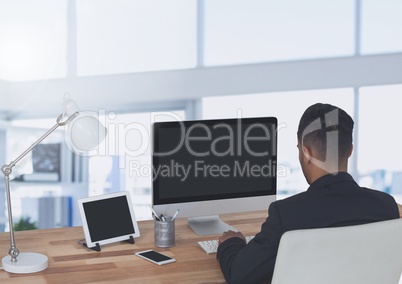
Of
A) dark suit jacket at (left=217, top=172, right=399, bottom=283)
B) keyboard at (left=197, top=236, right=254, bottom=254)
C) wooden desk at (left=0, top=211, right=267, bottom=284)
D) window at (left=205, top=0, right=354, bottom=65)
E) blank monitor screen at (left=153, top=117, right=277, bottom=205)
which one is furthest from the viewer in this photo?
window at (left=205, top=0, right=354, bottom=65)

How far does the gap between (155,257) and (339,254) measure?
76 centimetres

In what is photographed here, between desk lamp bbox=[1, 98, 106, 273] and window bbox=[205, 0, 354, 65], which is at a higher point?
window bbox=[205, 0, 354, 65]

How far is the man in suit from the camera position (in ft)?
5.73

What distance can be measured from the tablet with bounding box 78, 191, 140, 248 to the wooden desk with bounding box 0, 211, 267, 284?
0.13 ft

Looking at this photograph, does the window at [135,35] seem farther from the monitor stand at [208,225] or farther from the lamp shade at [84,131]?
the lamp shade at [84,131]

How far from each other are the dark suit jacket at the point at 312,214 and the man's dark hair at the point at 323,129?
0.10 metres

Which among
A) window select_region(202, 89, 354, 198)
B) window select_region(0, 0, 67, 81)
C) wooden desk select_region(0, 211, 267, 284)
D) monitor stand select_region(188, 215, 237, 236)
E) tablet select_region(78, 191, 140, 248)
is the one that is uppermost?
window select_region(0, 0, 67, 81)

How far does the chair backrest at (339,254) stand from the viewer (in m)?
1.60

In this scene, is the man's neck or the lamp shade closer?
the man's neck

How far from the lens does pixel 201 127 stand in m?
2.47

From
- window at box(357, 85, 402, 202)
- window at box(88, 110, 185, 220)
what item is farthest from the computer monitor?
window at box(357, 85, 402, 202)

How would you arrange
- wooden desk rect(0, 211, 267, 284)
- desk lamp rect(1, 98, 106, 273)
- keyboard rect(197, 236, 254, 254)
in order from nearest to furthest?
wooden desk rect(0, 211, 267, 284) < desk lamp rect(1, 98, 106, 273) < keyboard rect(197, 236, 254, 254)

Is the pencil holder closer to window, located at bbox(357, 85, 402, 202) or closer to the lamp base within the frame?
the lamp base

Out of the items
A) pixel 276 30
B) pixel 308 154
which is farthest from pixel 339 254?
pixel 276 30
